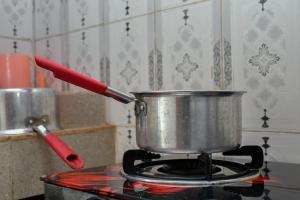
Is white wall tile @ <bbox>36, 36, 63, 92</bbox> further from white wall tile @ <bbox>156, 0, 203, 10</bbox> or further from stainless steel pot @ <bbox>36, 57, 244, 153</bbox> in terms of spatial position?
stainless steel pot @ <bbox>36, 57, 244, 153</bbox>

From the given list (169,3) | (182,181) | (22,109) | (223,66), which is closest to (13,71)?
(22,109)

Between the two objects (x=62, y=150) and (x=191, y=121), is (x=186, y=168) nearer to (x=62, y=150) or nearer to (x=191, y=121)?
(x=191, y=121)

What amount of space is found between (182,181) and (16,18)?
0.92 meters

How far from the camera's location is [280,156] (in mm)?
748

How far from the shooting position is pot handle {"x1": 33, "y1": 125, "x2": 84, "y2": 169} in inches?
29.9

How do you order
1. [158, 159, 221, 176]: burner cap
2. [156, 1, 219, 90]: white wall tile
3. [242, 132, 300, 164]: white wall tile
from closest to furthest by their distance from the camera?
[158, 159, 221, 176]: burner cap < [242, 132, 300, 164]: white wall tile < [156, 1, 219, 90]: white wall tile

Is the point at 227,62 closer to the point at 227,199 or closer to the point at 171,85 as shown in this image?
the point at 171,85

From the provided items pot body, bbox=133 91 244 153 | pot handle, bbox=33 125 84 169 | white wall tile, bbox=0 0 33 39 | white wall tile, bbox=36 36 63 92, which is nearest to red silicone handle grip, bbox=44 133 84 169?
pot handle, bbox=33 125 84 169

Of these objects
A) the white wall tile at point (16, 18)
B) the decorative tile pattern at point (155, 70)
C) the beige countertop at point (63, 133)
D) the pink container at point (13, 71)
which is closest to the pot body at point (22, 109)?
the beige countertop at point (63, 133)

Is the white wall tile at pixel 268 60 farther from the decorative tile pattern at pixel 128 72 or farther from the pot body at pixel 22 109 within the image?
the pot body at pixel 22 109

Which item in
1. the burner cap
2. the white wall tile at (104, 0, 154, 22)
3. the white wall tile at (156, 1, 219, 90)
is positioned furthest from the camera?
the white wall tile at (104, 0, 154, 22)

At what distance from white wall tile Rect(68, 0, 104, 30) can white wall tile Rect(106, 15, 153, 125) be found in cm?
6

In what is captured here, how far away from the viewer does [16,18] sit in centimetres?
124

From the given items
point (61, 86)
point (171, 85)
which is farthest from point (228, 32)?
point (61, 86)
